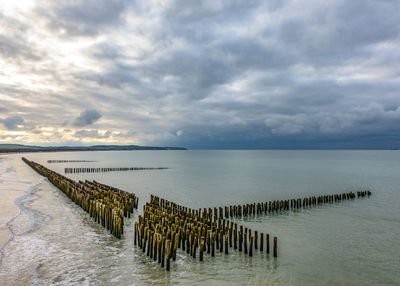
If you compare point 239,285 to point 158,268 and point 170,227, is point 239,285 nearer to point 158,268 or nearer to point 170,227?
point 158,268

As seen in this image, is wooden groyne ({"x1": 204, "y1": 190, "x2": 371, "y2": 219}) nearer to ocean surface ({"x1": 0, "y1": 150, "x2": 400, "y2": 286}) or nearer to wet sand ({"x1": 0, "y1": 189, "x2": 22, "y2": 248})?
ocean surface ({"x1": 0, "y1": 150, "x2": 400, "y2": 286})

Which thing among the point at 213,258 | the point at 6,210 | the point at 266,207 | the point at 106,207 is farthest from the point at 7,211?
the point at 266,207

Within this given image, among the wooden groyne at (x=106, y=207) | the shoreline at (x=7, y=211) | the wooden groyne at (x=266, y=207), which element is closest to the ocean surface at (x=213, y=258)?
the shoreline at (x=7, y=211)

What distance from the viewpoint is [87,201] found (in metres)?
23.8

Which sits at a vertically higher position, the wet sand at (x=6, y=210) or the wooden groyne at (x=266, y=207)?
the wet sand at (x=6, y=210)

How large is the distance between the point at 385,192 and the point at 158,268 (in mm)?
40867

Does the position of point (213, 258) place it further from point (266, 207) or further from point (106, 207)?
point (266, 207)

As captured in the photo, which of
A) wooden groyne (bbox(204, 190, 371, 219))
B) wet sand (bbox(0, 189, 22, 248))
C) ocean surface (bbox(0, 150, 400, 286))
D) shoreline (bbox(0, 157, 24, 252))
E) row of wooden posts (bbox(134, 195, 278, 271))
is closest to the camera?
ocean surface (bbox(0, 150, 400, 286))

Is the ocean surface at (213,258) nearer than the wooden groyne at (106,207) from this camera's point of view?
Yes

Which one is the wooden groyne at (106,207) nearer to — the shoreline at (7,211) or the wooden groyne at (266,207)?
the shoreline at (7,211)

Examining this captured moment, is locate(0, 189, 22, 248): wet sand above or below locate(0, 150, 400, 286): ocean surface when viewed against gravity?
above

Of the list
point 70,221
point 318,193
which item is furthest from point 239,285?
point 318,193

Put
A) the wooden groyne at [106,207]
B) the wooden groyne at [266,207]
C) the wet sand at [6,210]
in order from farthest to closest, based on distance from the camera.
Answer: the wooden groyne at [266,207]
the wooden groyne at [106,207]
the wet sand at [6,210]

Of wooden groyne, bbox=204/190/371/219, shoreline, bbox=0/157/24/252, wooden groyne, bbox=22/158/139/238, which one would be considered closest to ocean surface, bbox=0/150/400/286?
shoreline, bbox=0/157/24/252
